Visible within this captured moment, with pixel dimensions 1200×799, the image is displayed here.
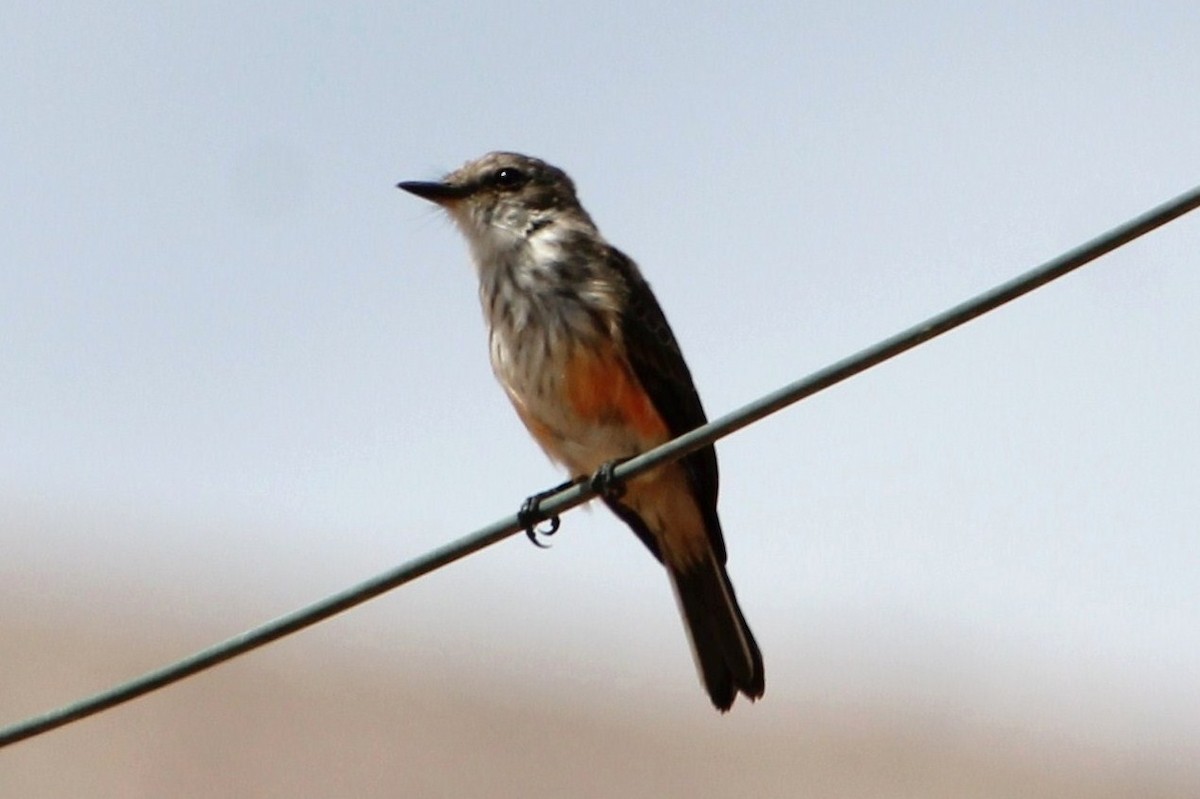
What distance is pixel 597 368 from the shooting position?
9.22 meters

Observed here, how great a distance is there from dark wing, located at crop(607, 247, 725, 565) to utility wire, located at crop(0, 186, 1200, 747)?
2613 millimetres

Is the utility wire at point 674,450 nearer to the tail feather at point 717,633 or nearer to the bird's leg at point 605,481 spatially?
the bird's leg at point 605,481

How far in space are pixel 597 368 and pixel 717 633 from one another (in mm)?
1300

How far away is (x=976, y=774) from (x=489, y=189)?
63.1ft

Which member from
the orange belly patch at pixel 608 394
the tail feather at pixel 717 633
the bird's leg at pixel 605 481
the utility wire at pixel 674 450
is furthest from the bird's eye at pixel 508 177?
the utility wire at pixel 674 450

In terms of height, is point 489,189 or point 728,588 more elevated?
point 489,189

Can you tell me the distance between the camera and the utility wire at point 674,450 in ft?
18.7

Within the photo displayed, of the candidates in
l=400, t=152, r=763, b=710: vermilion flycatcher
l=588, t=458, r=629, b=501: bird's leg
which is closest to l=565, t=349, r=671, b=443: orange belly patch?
l=400, t=152, r=763, b=710: vermilion flycatcher

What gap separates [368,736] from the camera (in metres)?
26.0

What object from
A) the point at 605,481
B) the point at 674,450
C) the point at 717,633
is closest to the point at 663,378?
the point at 717,633

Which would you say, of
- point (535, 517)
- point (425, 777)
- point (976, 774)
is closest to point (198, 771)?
point (425, 777)

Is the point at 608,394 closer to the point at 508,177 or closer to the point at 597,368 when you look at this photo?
the point at 597,368

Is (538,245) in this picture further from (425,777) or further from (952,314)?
(425,777)

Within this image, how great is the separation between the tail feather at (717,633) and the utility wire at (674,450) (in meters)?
3.08
